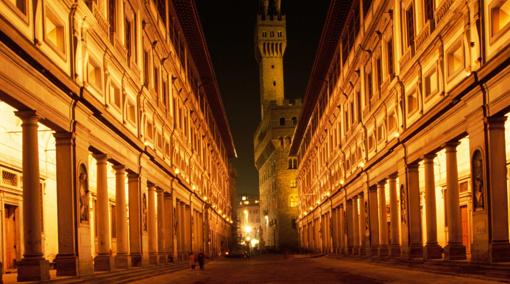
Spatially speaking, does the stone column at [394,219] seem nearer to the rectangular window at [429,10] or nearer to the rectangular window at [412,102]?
the rectangular window at [412,102]

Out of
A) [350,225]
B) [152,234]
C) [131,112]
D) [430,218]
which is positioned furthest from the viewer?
[350,225]

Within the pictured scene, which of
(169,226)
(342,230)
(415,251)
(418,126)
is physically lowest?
(342,230)

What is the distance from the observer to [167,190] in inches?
1697

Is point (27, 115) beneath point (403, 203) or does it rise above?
above

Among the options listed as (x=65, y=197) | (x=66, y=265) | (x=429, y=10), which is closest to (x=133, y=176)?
(x=65, y=197)

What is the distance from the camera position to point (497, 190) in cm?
2138

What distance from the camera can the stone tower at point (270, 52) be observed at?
5472 inches

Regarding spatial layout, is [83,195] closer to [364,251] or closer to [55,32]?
[55,32]

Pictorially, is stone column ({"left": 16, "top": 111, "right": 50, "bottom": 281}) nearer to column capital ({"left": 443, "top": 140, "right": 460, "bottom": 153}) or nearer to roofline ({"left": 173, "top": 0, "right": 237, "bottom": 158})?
column capital ({"left": 443, "top": 140, "right": 460, "bottom": 153})

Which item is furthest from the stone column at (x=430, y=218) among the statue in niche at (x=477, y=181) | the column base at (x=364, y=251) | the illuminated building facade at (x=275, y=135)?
the illuminated building facade at (x=275, y=135)

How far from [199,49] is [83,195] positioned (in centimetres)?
3757

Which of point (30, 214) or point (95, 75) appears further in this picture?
point (95, 75)

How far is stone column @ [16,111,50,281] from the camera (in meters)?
17.8

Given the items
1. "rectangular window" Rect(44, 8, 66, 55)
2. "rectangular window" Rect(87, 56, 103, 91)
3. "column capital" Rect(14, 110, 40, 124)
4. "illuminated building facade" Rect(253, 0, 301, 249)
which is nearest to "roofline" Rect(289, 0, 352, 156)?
"rectangular window" Rect(87, 56, 103, 91)
